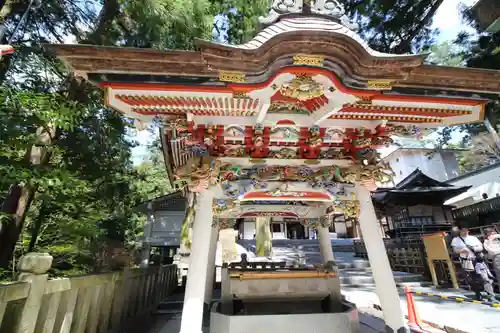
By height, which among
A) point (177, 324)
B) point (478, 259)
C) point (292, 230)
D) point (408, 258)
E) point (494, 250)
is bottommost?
point (177, 324)

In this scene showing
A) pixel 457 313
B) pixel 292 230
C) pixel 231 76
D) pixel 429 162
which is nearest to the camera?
pixel 231 76

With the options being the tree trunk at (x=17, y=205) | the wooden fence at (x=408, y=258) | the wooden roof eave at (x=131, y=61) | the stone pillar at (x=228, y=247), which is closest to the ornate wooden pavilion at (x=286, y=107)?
the wooden roof eave at (x=131, y=61)

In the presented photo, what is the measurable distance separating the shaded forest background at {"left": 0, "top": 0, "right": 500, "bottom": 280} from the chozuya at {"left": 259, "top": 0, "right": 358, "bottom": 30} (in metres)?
1.08

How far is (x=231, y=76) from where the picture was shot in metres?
3.08

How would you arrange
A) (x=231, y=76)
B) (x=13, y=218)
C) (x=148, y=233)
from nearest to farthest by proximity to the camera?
(x=231, y=76)
(x=13, y=218)
(x=148, y=233)

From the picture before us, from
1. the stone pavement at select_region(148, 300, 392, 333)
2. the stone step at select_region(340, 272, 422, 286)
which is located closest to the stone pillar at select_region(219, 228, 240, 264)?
the stone step at select_region(340, 272, 422, 286)

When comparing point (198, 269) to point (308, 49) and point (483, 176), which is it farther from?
point (483, 176)

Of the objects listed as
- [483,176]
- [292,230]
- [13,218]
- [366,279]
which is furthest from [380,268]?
[292,230]

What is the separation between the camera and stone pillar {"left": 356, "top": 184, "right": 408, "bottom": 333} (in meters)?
4.06

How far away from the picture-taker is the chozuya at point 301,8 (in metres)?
3.50

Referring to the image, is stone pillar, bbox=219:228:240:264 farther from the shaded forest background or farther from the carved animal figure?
the carved animal figure

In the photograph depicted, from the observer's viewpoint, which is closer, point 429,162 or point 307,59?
point 307,59

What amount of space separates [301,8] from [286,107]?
1.34 metres

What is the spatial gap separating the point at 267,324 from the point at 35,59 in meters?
7.71
